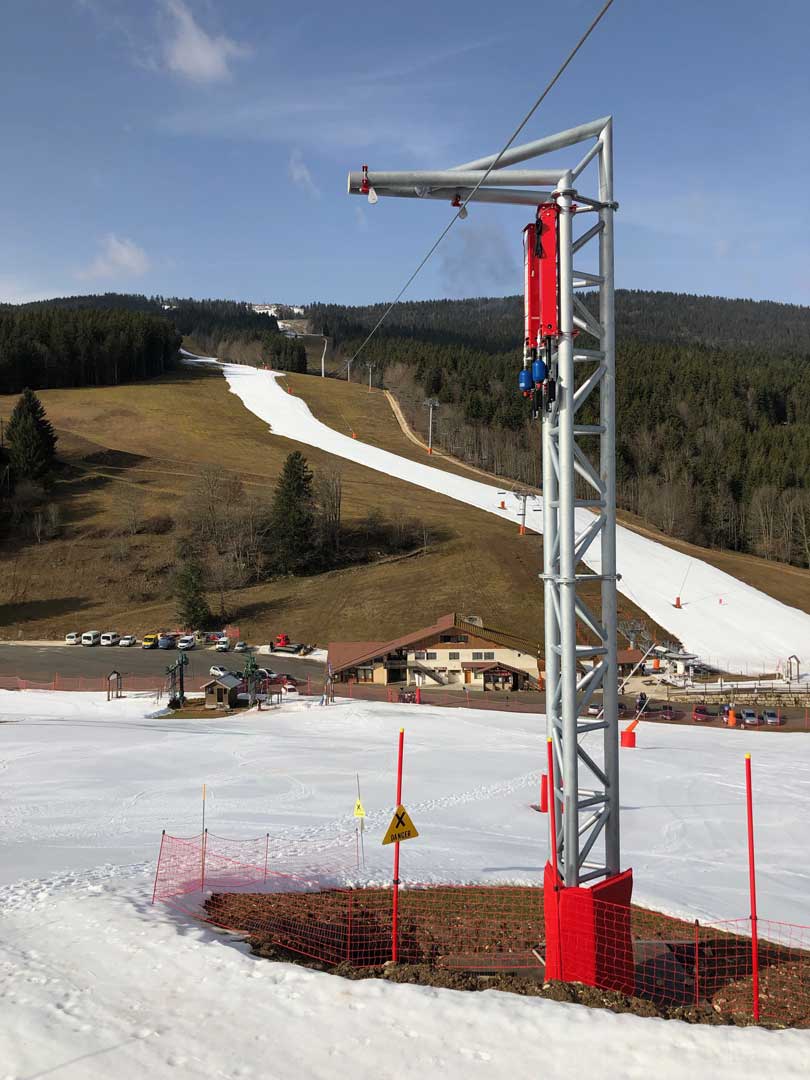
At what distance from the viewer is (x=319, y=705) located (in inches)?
1454

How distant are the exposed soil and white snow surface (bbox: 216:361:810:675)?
43.3 metres

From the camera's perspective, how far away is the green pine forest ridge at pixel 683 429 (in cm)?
9412

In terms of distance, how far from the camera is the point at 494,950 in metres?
10.1

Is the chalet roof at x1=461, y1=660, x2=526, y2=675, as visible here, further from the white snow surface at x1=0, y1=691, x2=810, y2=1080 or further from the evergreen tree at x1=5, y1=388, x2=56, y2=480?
the evergreen tree at x1=5, y1=388, x2=56, y2=480

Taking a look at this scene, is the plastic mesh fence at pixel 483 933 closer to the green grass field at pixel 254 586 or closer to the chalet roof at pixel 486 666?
the chalet roof at pixel 486 666

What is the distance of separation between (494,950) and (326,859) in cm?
448

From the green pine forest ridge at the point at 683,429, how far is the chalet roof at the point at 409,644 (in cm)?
5010

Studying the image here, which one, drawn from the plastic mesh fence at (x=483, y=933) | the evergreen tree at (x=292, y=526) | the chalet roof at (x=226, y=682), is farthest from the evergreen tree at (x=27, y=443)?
the plastic mesh fence at (x=483, y=933)

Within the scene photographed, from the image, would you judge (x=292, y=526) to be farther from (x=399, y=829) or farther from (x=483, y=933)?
(x=399, y=829)

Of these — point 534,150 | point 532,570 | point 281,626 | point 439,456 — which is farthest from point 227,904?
point 439,456

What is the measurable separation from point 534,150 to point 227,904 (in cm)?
1051

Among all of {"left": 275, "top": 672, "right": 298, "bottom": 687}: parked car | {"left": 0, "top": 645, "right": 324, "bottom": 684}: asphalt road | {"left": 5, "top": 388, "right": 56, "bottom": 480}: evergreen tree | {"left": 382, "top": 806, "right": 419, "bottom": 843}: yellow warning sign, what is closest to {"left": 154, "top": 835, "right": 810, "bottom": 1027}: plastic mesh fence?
{"left": 382, "top": 806, "right": 419, "bottom": 843}: yellow warning sign

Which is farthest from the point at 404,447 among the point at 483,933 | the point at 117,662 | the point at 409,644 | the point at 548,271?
the point at 548,271

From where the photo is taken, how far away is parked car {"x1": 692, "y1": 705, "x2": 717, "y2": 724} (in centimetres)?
3781
